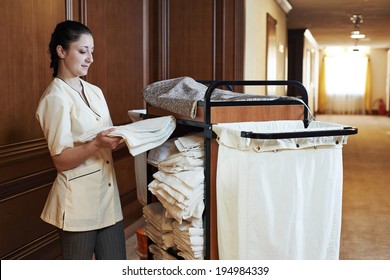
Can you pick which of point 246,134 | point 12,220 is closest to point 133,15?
point 12,220

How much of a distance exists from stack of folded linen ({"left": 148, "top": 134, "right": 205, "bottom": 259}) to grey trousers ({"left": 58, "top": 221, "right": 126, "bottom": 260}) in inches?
9.1

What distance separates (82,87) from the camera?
2.04 metres

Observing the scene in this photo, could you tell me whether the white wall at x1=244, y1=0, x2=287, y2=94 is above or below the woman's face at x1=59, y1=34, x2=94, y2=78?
above

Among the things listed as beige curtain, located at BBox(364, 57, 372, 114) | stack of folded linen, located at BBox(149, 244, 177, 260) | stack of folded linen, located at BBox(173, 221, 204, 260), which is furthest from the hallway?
beige curtain, located at BBox(364, 57, 372, 114)

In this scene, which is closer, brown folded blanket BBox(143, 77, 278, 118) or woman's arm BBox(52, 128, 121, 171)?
woman's arm BBox(52, 128, 121, 171)

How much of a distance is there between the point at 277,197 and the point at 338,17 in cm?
954

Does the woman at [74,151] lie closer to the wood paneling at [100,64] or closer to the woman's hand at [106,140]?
the woman's hand at [106,140]

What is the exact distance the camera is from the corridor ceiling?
8867mm

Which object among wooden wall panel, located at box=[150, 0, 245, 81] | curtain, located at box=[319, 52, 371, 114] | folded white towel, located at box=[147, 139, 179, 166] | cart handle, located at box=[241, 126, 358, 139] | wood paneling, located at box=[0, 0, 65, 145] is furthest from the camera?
curtain, located at box=[319, 52, 371, 114]

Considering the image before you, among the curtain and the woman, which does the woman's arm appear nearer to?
the woman

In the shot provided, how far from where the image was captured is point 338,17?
415 inches

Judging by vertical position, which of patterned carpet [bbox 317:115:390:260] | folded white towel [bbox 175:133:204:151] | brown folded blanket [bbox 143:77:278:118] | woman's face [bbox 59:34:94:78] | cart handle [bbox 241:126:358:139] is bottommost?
patterned carpet [bbox 317:115:390:260]

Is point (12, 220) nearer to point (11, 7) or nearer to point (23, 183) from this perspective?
point (23, 183)

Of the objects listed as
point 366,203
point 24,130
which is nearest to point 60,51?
point 24,130
